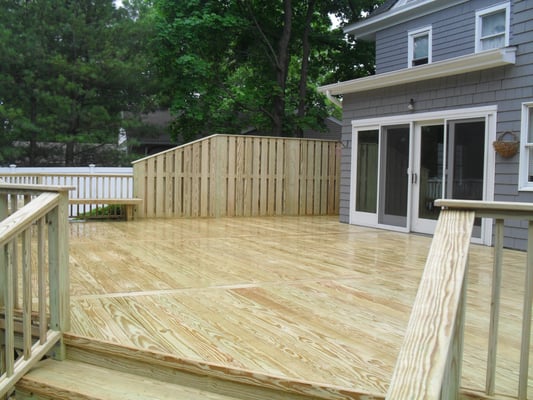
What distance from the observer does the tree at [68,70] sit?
14.7 metres

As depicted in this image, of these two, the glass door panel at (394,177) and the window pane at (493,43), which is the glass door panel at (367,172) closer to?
the glass door panel at (394,177)

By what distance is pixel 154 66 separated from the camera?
16.0 metres

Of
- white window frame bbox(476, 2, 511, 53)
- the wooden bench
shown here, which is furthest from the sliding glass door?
the wooden bench

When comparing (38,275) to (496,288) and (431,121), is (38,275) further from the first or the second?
(431,121)

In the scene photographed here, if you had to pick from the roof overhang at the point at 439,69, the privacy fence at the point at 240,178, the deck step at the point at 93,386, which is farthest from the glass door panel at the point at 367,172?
the deck step at the point at 93,386

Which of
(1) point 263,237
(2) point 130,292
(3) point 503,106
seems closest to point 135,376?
(2) point 130,292

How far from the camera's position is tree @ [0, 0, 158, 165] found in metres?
14.7

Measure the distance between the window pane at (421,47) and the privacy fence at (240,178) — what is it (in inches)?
102

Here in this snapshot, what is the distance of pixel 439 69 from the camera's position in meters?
7.47

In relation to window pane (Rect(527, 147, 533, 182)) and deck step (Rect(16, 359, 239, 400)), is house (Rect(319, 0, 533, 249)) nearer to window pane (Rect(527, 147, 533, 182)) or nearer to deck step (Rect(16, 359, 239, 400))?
window pane (Rect(527, 147, 533, 182))

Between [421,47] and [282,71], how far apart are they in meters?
4.69

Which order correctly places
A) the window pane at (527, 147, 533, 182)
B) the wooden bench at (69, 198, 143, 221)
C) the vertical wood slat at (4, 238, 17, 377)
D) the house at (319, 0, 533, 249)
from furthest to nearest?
1. the wooden bench at (69, 198, 143, 221)
2. the house at (319, 0, 533, 249)
3. the window pane at (527, 147, 533, 182)
4. the vertical wood slat at (4, 238, 17, 377)

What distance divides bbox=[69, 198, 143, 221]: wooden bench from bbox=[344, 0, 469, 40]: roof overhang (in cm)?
667

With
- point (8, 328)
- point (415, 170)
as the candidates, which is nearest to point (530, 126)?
point (415, 170)
